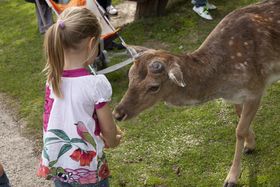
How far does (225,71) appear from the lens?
13.9 ft

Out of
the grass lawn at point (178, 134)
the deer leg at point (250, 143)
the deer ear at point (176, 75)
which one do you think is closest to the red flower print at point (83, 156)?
the deer ear at point (176, 75)

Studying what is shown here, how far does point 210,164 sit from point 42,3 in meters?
4.67

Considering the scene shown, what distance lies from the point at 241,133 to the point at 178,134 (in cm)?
102

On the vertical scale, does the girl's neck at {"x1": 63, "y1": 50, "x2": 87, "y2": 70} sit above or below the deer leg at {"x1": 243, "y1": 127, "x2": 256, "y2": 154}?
above

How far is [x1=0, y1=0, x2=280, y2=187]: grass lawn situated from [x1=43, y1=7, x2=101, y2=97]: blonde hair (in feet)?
6.70

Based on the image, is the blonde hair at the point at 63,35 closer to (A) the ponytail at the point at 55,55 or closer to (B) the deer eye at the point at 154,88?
(A) the ponytail at the point at 55,55

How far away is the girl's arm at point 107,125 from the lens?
2943 mm

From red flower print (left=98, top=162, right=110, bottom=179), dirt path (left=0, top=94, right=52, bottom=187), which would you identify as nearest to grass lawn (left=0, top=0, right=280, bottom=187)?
dirt path (left=0, top=94, right=52, bottom=187)

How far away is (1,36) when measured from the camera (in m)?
9.28

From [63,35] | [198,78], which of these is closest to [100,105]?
[63,35]

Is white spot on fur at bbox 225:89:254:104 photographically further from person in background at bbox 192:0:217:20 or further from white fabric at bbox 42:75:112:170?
person in background at bbox 192:0:217:20

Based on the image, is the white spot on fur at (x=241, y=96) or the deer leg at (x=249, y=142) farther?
the deer leg at (x=249, y=142)

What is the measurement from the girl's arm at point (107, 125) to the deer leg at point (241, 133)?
1636 mm

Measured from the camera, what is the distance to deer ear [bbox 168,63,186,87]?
373 centimetres
